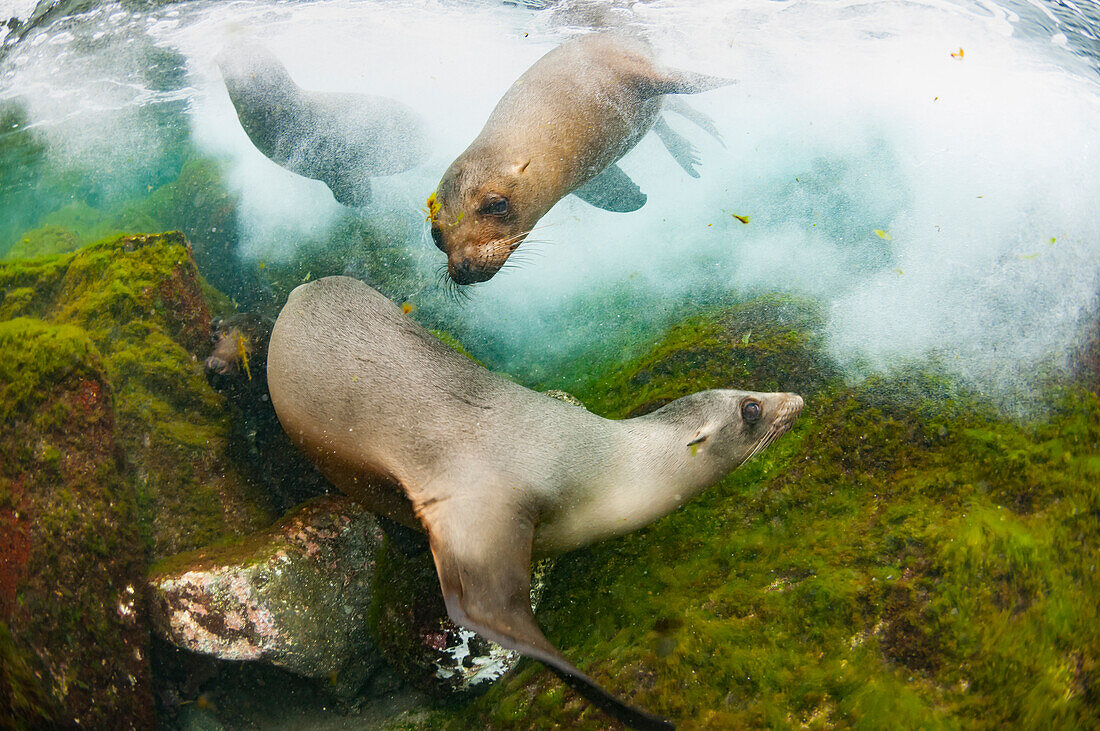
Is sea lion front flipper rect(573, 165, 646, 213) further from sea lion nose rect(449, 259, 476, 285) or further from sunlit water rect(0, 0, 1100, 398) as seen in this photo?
sea lion nose rect(449, 259, 476, 285)

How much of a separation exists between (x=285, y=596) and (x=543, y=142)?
2734 millimetres

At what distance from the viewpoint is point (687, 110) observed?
5031 millimetres

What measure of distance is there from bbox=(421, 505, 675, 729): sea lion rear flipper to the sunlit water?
187cm

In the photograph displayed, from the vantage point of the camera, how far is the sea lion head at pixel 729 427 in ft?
9.29

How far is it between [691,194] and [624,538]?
4.01 meters

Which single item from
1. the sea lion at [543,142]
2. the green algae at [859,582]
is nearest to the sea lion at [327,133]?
the sea lion at [543,142]

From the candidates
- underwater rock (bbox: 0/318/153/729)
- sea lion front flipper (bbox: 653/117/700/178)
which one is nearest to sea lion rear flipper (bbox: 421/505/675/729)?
underwater rock (bbox: 0/318/153/729)

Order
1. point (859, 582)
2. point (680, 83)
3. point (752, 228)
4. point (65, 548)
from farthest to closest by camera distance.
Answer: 1. point (752, 228)
2. point (680, 83)
3. point (65, 548)
4. point (859, 582)

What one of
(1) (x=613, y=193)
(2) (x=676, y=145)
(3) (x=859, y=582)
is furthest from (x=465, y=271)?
(2) (x=676, y=145)

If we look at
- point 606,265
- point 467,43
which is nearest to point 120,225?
point 467,43

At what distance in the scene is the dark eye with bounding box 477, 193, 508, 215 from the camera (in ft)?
10.4

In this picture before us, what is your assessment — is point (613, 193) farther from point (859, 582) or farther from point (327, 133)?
point (859, 582)

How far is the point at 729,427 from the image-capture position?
2.85m

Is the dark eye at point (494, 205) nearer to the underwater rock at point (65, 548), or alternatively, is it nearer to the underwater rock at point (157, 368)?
the underwater rock at point (157, 368)
